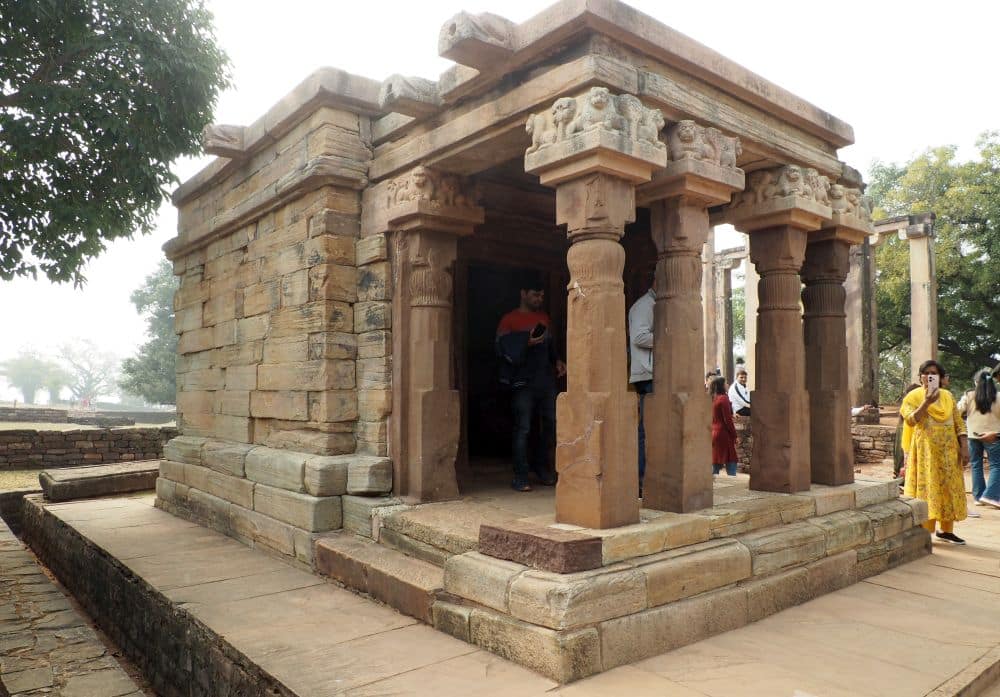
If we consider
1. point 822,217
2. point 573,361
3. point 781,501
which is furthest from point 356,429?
point 822,217

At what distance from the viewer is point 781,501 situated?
468 cm

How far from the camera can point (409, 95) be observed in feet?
15.3

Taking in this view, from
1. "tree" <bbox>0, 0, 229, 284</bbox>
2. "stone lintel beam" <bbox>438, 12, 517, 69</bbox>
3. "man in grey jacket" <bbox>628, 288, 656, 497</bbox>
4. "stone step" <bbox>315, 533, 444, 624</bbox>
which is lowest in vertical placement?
"stone step" <bbox>315, 533, 444, 624</bbox>

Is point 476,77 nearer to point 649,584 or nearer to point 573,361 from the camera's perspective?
point 573,361

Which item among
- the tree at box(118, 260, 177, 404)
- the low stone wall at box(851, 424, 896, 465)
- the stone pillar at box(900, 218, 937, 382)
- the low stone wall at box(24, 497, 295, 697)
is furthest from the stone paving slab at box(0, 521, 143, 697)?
the tree at box(118, 260, 177, 404)

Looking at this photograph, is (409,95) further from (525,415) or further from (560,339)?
(560,339)

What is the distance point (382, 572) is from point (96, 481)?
7235 mm

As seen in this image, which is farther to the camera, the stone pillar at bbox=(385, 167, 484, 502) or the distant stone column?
the distant stone column

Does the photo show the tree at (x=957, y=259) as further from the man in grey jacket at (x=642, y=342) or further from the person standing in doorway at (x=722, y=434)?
the man in grey jacket at (x=642, y=342)

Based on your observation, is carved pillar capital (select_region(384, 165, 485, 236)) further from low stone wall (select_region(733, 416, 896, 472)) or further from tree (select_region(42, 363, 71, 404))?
tree (select_region(42, 363, 71, 404))

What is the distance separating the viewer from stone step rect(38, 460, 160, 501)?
9.34 metres

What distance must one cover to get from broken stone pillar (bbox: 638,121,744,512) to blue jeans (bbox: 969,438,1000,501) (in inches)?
234

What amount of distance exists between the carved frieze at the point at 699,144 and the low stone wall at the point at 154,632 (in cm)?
354

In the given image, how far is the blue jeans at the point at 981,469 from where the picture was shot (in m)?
8.29
